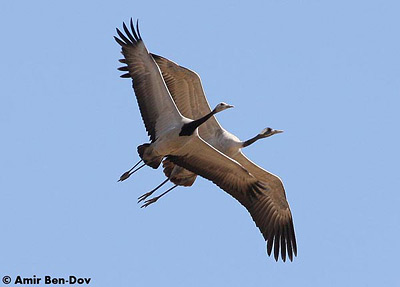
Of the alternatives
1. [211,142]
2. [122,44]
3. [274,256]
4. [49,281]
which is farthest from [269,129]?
[49,281]

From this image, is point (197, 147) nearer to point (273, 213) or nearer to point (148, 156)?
point (148, 156)

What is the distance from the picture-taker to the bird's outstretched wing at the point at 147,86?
18.7 meters

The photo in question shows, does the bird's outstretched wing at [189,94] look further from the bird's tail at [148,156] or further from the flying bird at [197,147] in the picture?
the bird's tail at [148,156]

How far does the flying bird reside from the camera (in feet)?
61.5

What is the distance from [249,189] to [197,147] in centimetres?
167

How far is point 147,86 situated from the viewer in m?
18.8

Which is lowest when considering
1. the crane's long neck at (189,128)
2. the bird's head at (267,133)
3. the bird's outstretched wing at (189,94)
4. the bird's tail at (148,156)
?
the bird's tail at (148,156)

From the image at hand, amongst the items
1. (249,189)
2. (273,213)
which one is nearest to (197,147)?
(249,189)

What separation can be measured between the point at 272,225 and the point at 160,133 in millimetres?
3775

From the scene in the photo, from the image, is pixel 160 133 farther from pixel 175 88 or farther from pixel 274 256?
pixel 274 256

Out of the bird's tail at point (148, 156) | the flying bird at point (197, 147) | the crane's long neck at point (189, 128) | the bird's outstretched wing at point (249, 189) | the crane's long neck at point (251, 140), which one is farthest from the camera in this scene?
the crane's long neck at point (251, 140)

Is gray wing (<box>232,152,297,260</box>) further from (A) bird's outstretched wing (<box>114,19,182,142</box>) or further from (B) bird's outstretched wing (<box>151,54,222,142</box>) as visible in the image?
(A) bird's outstretched wing (<box>114,19,182,142</box>)

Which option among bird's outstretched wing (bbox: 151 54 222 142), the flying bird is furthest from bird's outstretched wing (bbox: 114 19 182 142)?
bird's outstretched wing (bbox: 151 54 222 142)

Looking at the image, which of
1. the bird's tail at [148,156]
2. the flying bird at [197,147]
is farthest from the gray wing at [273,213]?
the bird's tail at [148,156]
